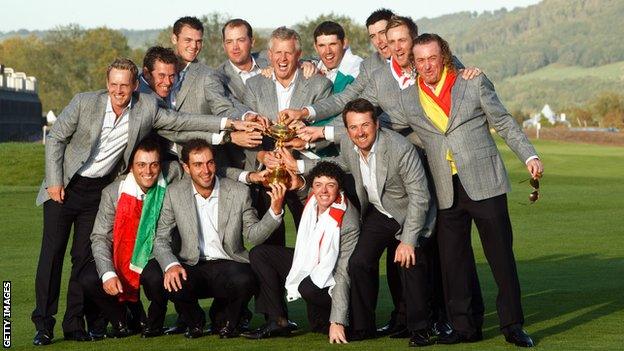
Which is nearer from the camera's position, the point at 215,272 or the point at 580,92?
the point at 215,272

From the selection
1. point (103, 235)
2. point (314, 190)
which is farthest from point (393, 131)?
point (103, 235)

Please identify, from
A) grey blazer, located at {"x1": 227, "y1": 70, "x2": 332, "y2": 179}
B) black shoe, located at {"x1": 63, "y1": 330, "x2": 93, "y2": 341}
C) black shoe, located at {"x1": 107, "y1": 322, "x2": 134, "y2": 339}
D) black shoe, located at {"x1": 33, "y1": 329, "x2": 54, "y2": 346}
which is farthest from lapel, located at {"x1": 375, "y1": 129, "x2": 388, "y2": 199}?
black shoe, located at {"x1": 33, "y1": 329, "x2": 54, "y2": 346}

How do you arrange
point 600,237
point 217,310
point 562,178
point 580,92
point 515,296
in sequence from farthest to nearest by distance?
point 580,92
point 562,178
point 600,237
point 217,310
point 515,296

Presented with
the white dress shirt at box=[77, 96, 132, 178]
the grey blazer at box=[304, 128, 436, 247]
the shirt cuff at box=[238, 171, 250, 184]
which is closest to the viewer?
the grey blazer at box=[304, 128, 436, 247]

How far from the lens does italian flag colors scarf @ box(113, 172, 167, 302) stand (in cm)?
946

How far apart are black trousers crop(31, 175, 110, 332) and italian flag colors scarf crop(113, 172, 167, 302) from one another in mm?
260

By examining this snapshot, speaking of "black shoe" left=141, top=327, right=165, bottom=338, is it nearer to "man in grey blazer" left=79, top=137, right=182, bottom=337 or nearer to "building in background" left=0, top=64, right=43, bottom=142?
"man in grey blazer" left=79, top=137, right=182, bottom=337

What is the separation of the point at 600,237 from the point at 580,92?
17687 cm

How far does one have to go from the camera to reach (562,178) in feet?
106

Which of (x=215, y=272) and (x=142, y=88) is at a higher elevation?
(x=142, y=88)

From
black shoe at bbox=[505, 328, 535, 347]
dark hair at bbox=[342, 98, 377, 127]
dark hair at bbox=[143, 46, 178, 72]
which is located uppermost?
dark hair at bbox=[143, 46, 178, 72]

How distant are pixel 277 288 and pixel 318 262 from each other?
0.35 metres

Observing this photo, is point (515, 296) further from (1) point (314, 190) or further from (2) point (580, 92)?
(2) point (580, 92)

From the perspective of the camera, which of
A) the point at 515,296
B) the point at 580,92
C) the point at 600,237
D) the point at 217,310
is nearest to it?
the point at 515,296
